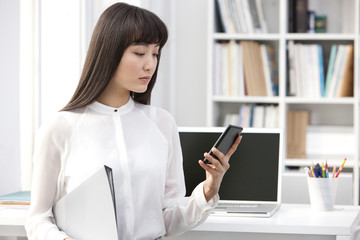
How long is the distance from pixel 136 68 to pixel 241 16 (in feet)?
7.51

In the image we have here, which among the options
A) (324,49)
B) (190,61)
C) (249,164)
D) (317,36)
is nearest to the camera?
(249,164)

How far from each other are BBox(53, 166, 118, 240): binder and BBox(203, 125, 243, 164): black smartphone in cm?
26

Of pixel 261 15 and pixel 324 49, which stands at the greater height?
pixel 261 15

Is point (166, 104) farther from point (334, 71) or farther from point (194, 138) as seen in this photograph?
point (194, 138)

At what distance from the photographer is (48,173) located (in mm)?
1414

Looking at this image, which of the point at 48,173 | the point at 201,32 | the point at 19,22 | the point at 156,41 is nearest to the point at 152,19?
the point at 156,41

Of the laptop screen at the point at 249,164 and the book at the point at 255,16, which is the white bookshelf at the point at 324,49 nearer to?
the book at the point at 255,16

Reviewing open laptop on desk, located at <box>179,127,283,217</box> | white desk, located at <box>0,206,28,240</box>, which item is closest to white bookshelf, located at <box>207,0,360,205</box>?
open laptop on desk, located at <box>179,127,283,217</box>

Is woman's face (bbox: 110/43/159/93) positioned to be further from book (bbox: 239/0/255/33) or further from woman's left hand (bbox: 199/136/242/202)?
book (bbox: 239/0/255/33)

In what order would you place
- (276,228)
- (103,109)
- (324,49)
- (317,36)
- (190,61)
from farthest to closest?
(190,61)
(324,49)
(317,36)
(276,228)
(103,109)

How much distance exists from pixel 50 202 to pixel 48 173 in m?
0.07

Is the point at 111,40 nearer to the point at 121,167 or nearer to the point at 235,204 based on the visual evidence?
the point at 121,167

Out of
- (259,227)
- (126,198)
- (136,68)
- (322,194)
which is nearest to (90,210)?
(126,198)

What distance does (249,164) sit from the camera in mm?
2074
